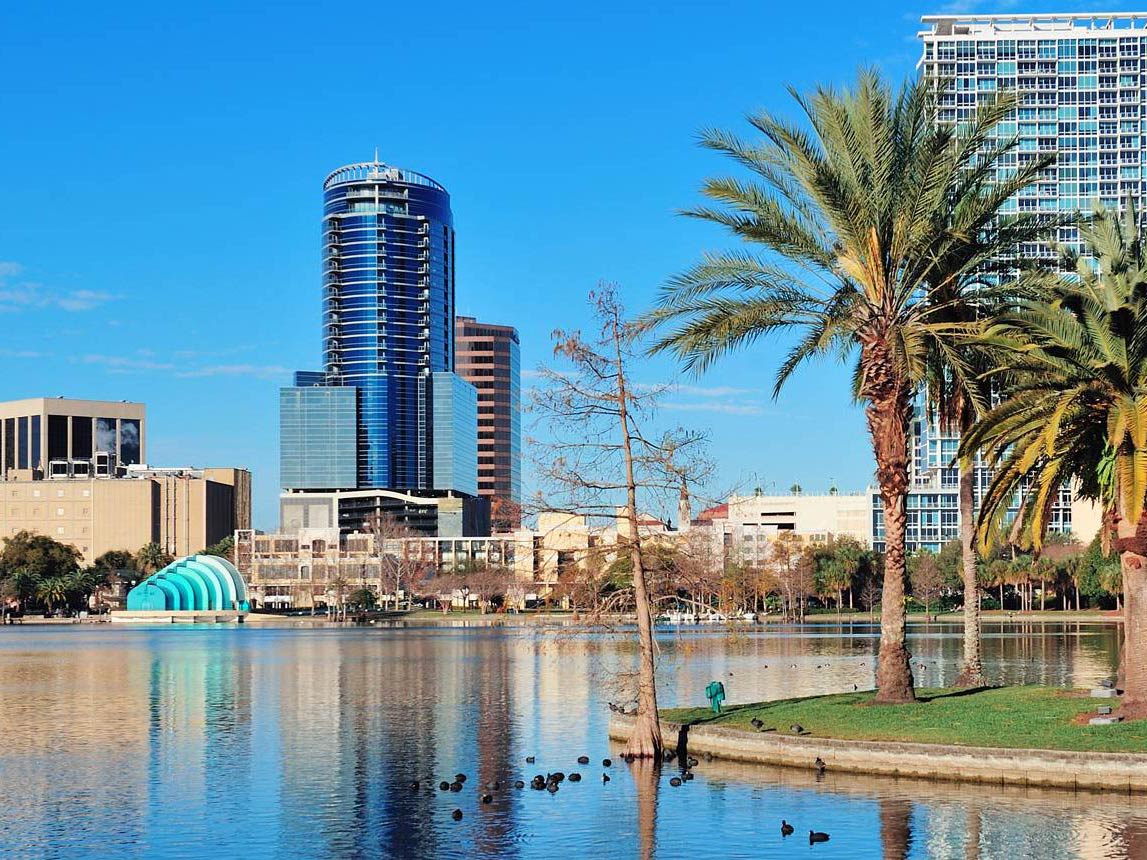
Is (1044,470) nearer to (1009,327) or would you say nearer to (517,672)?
(1009,327)

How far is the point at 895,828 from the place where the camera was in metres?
22.7

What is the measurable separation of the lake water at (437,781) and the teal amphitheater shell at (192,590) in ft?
379

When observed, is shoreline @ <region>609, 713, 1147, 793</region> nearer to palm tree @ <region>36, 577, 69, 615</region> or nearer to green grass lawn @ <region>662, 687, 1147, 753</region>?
green grass lawn @ <region>662, 687, 1147, 753</region>

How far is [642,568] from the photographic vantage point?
29.5 meters

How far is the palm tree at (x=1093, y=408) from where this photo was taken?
27.5m

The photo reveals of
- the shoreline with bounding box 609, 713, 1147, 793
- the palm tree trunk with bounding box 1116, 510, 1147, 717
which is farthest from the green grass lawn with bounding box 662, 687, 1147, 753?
the palm tree trunk with bounding box 1116, 510, 1147, 717

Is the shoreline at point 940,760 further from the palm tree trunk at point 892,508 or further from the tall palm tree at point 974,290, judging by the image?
the tall palm tree at point 974,290

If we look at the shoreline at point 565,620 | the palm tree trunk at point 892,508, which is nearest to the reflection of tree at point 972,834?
the palm tree trunk at point 892,508

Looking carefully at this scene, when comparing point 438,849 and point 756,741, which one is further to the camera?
point 756,741

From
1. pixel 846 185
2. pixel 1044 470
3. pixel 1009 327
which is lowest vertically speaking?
pixel 1044 470

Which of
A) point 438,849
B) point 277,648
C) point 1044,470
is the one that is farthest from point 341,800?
point 277,648

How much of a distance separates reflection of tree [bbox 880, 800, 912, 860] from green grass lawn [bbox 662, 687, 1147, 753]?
116 inches

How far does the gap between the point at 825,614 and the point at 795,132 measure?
13108 cm

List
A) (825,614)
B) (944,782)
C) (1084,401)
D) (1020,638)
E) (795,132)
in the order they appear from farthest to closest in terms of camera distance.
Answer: (825,614), (1020,638), (795,132), (1084,401), (944,782)
